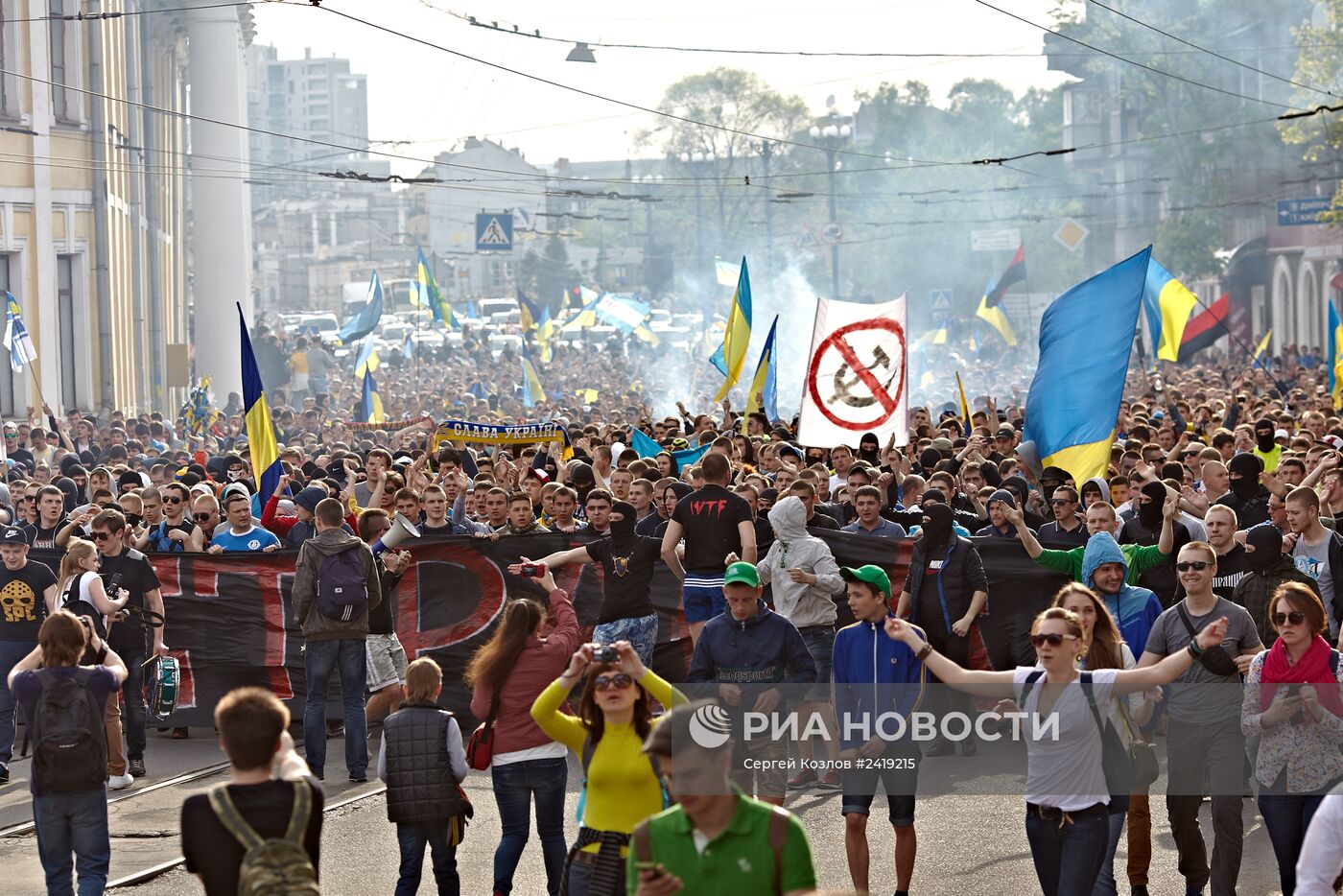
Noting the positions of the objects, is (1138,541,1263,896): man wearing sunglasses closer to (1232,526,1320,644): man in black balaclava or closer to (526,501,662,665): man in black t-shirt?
(1232,526,1320,644): man in black balaclava

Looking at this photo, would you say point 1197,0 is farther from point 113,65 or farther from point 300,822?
point 300,822

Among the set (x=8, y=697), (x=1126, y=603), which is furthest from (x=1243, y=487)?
(x=8, y=697)

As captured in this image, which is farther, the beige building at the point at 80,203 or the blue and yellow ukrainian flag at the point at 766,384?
the beige building at the point at 80,203

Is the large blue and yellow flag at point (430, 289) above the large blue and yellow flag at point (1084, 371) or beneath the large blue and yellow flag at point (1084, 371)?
above

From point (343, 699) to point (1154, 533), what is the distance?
4965mm

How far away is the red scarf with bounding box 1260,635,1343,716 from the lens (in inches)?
296

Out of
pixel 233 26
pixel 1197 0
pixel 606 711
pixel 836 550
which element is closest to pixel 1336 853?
pixel 606 711

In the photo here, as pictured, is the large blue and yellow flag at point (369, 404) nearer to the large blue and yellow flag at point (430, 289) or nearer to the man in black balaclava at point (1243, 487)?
the large blue and yellow flag at point (430, 289)

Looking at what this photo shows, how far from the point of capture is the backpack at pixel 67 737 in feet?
26.7

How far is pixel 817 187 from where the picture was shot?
95562mm

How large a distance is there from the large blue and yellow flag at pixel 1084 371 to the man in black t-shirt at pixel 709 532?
3109mm

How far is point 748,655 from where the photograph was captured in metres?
8.61

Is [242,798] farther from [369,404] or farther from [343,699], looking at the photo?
[369,404]

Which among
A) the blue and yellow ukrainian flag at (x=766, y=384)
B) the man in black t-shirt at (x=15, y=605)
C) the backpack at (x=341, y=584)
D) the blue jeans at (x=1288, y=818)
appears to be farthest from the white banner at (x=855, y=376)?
the blue jeans at (x=1288, y=818)
